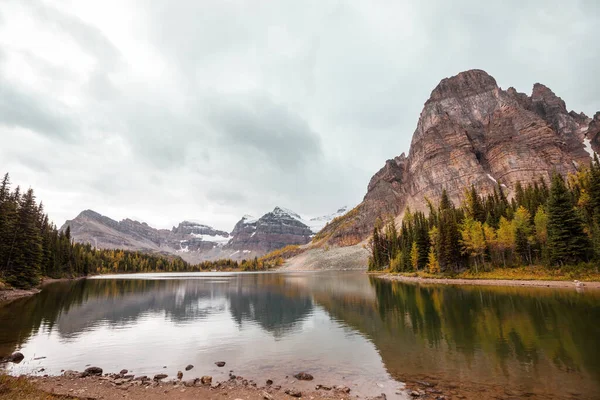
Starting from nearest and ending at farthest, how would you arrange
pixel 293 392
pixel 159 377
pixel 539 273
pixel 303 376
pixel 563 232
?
pixel 293 392
pixel 303 376
pixel 159 377
pixel 563 232
pixel 539 273

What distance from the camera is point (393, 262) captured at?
12206cm

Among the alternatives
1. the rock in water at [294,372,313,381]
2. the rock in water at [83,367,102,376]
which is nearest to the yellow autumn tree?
the rock in water at [294,372,313,381]

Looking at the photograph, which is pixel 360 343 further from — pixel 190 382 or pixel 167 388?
pixel 167 388

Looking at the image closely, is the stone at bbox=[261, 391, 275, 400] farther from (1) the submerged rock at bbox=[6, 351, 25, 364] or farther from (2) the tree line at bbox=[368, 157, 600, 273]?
(2) the tree line at bbox=[368, 157, 600, 273]

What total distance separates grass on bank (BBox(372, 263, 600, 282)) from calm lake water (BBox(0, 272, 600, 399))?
11.1 m

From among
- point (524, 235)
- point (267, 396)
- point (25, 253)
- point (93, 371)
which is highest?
point (524, 235)

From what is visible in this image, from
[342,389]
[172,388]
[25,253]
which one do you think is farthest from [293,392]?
[25,253]

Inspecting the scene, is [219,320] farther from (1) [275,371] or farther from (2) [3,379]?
(2) [3,379]

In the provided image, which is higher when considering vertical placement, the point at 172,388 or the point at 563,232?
the point at 563,232

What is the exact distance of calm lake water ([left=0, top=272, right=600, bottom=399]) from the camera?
57.3 ft

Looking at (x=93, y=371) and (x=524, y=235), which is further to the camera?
(x=524, y=235)

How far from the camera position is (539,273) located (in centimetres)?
6025

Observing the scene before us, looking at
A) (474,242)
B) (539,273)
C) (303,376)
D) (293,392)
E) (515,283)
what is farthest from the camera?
(474,242)

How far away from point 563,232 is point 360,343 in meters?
55.5
